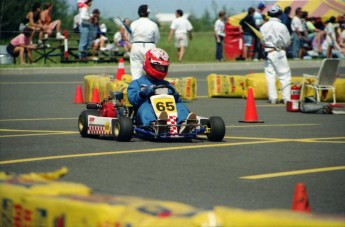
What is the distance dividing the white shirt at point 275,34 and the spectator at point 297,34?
17.6 m

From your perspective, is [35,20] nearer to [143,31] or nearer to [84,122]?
[143,31]

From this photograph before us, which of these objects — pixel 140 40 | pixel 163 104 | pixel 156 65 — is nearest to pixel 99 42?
pixel 140 40

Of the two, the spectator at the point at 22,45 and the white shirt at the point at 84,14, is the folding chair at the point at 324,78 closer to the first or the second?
the spectator at the point at 22,45

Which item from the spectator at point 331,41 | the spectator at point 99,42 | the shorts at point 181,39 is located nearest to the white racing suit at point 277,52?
the spectator at point 99,42

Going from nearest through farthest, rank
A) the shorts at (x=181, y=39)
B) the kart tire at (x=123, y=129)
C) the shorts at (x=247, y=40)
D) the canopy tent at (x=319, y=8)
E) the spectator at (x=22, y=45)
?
the kart tire at (x=123, y=129) < the spectator at (x=22, y=45) < the shorts at (x=181, y=39) < the shorts at (x=247, y=40) < the canopy tent at (x=319, y=8)

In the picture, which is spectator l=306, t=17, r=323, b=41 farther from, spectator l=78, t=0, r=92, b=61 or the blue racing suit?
the blue racing suit

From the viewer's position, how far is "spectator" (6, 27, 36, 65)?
3269 centimetres

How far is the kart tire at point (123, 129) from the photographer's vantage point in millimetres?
13852

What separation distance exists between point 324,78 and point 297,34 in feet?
59.2

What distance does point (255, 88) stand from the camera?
76.3 feet

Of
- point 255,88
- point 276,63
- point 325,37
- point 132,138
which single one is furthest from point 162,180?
point 325,37

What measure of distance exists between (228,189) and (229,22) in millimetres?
33856

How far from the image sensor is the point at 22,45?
108 feet

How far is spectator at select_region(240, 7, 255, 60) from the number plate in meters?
22.3
